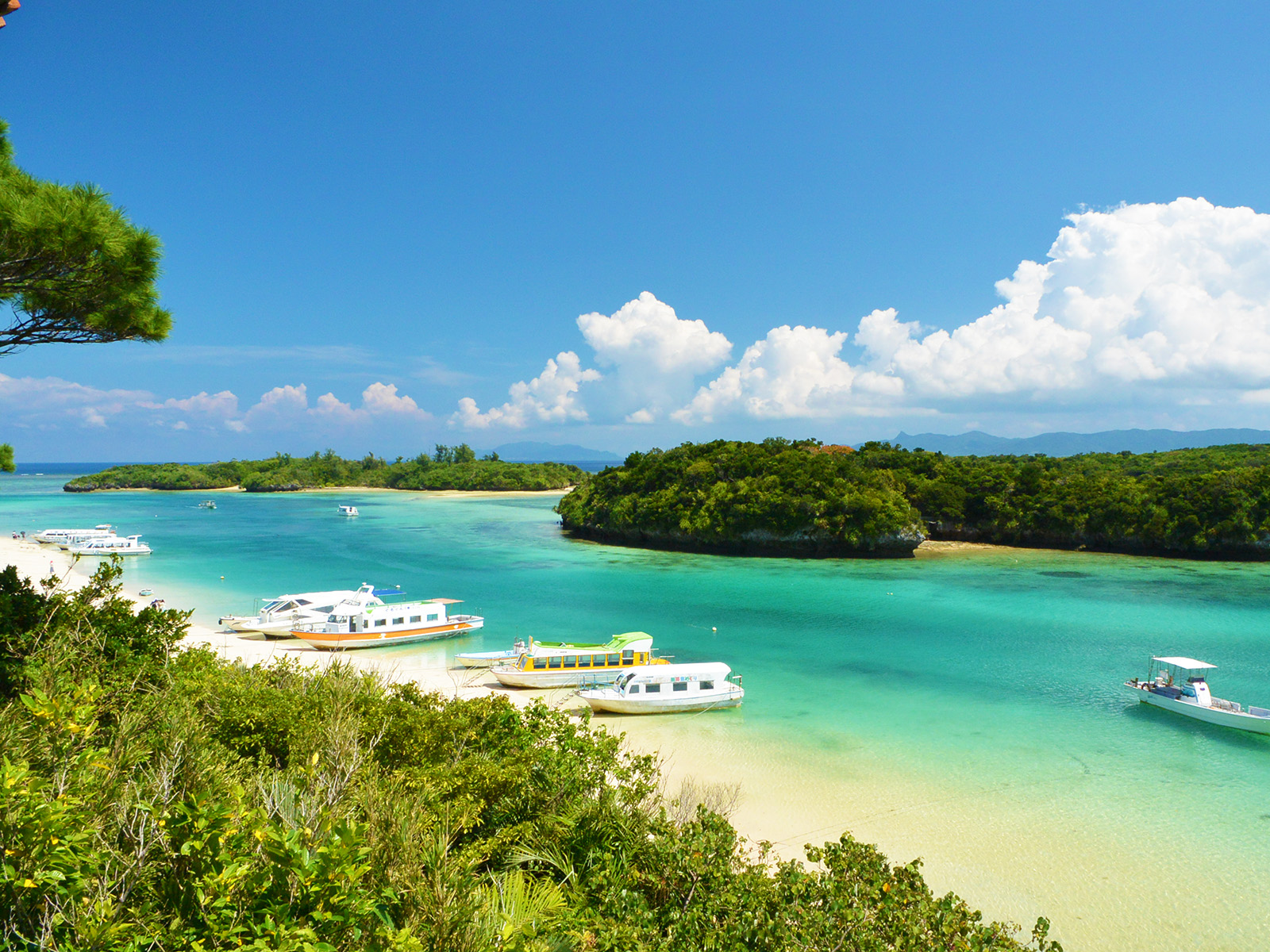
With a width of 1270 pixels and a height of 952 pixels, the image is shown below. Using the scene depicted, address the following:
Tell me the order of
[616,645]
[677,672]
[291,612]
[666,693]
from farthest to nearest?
[291,612], [616,645], [677,672], [666,693]

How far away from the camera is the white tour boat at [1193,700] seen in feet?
54.2

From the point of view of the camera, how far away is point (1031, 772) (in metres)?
14.0

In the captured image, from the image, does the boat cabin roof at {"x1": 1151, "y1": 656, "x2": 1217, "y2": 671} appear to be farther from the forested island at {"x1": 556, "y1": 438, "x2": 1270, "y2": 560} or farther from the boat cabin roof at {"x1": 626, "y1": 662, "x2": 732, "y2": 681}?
the forested island at {"x1": 556, "y1": 438, "x2": 1270, "y2": 560}

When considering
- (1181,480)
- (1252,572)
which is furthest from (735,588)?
(1181,480)

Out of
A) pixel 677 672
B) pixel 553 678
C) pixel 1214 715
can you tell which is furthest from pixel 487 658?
pixel 1214 715

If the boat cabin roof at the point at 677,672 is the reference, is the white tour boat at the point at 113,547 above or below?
above

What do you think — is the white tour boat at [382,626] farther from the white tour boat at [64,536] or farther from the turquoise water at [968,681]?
the white tour boat at [64,536]

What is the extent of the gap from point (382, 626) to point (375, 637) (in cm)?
50

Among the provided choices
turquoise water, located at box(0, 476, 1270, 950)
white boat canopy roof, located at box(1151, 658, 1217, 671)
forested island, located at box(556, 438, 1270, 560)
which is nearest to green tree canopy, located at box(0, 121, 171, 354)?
turquoise water, located at box(0, 476, 1270, 950)

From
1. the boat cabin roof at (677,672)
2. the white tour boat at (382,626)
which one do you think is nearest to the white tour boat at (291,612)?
the white tour boat at (382,626)

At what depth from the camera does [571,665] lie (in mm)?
19891

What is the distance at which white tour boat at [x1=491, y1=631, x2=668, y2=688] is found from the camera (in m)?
19.3

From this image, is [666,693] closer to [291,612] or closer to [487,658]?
[487,658]

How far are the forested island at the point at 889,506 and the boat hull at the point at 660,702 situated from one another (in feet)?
108
